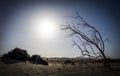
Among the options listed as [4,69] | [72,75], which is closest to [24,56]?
[4,69]

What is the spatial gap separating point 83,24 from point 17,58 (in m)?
6.60

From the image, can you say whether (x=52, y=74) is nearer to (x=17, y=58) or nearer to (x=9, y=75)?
(x=9, y=75)

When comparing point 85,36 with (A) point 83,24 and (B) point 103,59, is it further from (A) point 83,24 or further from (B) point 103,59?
(B) point 103,59

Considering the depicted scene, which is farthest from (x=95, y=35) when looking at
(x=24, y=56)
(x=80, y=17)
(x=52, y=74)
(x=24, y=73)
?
(x=24, y=73)

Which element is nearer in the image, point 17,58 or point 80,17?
point 17,58

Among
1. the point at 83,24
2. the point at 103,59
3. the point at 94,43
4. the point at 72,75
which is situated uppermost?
the point at 83,24

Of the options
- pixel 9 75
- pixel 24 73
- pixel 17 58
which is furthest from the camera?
pixel 17 58

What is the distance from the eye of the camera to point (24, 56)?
17.5 m

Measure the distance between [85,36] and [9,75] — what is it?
9.59 m

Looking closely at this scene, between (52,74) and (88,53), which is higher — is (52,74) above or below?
below

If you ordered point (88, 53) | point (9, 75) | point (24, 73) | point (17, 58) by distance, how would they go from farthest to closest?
point (88, 53) → point (17, 58) → point (24, 73) → point (9, 75)

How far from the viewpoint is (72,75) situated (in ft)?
39.4

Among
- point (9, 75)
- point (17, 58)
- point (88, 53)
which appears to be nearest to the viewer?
point (9, 75)

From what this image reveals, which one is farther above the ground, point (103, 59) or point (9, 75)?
point (103, 59)
